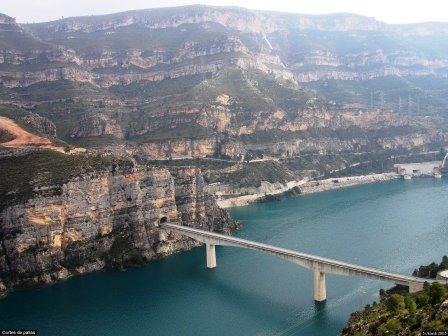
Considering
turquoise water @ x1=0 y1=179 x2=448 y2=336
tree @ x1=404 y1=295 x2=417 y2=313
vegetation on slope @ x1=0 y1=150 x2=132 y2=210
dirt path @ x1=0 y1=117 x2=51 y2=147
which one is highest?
dirt path @ x1=0 y1=117 x2=51 y2=147

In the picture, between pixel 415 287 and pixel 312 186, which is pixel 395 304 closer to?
pixel 415 287

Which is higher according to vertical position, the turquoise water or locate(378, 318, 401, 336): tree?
locate(378, 318, 401, 336): tree

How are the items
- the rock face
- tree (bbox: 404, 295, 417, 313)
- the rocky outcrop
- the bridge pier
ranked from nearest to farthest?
tree (bbox: 404, 295, 417, 313), the bridge pier, the rock face, the rocky outcrop

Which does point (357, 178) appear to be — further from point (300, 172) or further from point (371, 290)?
point (371, 290)

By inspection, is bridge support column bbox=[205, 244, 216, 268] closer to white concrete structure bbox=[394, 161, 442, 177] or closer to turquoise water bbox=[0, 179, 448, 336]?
turquoise water bbox=[0, 179, 448, 336]

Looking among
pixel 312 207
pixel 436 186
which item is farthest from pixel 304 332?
pixel 436 186

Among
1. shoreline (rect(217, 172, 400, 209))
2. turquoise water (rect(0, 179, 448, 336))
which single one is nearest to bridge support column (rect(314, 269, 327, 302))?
turquoise water (rect(0, 179, 448, 336))

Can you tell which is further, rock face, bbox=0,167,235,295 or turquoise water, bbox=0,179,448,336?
rock face, bbox=0,167,235,295

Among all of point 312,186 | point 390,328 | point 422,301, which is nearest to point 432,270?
point 422,301

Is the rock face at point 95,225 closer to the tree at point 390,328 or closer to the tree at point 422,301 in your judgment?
the tree at point 422,301
